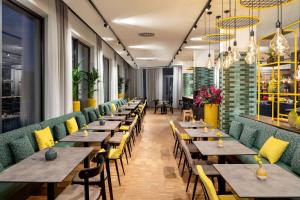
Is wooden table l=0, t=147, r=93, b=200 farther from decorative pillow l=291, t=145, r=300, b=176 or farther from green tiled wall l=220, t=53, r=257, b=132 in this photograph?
green tiled wall l=220, t=53, r=257, b=132

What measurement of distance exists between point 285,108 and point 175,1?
7.02m

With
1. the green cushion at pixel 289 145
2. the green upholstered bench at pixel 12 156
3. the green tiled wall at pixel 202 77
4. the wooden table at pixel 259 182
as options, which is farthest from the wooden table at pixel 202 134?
the green tiled wall at pixel 202 77

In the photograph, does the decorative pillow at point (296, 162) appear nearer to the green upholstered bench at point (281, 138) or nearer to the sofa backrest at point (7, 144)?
the green upholstered bench at point (281, 138)

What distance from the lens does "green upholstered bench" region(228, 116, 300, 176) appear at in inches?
130

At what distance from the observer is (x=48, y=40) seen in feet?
17.7

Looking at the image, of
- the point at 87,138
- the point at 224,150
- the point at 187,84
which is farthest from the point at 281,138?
the point at 187,84

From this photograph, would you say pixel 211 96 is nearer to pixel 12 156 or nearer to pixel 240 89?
Answer: pixel 240 89

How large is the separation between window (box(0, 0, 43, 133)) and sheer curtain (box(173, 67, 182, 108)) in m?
14.9

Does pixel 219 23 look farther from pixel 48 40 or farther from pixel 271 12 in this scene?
pixel 48 40

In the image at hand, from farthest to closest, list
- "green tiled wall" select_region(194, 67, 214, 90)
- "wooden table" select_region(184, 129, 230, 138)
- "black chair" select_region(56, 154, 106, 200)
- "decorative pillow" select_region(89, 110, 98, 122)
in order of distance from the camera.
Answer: "green tiled wall" select_region(194, 67, 214, 90), "decorative pillow" select_region(89, 110, 98, 122), "wooden table" select_region(184, 129, 230, 138), "black chair" select_region(56, 154, 106, 200)

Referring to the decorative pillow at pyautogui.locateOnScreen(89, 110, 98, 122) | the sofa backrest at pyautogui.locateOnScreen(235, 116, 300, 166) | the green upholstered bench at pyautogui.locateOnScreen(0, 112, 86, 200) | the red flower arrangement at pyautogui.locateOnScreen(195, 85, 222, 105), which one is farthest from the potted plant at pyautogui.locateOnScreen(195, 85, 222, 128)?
the green upholstered bench at pyautogui.locateOnScreen(0, 112, 86, 200)

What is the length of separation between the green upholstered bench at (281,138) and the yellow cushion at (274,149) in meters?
0.07

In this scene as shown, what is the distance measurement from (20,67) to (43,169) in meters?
2.95

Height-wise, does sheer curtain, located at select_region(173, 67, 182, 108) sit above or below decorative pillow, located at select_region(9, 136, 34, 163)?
above
